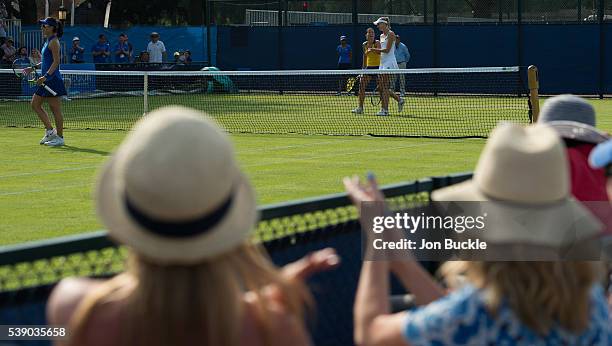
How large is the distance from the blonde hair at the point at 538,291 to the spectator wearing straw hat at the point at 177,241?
0.61 meters

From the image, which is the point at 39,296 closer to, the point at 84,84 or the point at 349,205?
the point at 349,205

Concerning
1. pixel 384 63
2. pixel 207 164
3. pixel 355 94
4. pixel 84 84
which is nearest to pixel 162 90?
pixel 84 84

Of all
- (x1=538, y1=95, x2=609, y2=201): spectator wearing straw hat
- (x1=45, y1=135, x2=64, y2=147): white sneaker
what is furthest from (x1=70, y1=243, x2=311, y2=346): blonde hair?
(x1=45, y1=135, x2=64, y2=147): white sneaker

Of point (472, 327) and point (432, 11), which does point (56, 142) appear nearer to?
point (472, 327)

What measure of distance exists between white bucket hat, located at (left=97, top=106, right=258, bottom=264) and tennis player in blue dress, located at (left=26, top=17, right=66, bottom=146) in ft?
47.5

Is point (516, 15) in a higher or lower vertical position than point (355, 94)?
higher

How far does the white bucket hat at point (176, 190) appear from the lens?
254 cm

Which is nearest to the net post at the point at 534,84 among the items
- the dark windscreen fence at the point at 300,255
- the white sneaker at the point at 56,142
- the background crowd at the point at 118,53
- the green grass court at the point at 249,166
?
the green grass court at the point at 249,166

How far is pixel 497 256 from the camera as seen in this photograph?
119 inches

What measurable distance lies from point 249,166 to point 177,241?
11.6 m

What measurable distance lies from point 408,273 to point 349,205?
1.02m

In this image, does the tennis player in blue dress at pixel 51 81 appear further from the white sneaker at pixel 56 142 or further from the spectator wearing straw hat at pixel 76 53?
the spectator wearing straw hat at pixel 76 53

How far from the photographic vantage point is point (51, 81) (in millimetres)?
16828

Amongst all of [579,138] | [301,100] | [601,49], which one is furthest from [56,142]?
[601,49]
